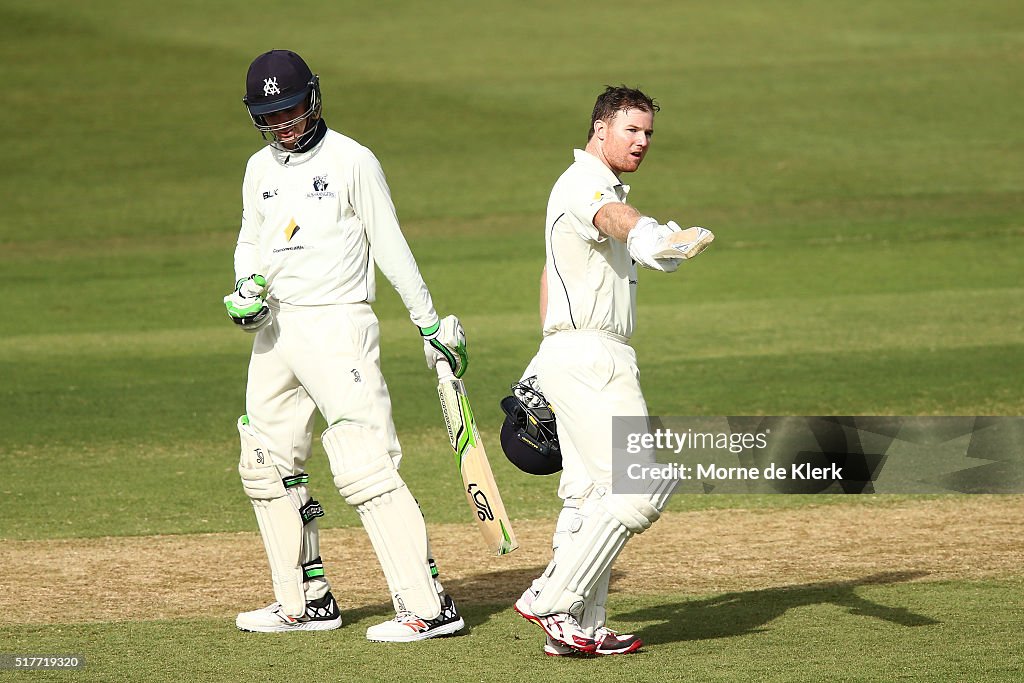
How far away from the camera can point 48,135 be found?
27984mm

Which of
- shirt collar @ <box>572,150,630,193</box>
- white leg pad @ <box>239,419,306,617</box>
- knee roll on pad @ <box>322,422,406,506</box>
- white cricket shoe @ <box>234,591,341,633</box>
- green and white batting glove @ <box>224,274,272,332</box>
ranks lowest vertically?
white cricket shoe @ <box>234,591,341,633</box>

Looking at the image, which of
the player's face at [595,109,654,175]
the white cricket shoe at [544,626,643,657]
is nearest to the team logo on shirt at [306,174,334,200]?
the player's face at [595,109,654,175]

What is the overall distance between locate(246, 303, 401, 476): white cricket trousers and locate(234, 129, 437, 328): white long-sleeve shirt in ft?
0.28

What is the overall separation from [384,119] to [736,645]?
23699 millimetres

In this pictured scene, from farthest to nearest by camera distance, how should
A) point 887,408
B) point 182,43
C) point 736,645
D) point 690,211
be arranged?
1. point 182,43
2. point 690,211
3. point 887,408
4. point 736,645

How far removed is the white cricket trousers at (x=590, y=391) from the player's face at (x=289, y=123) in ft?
4.47

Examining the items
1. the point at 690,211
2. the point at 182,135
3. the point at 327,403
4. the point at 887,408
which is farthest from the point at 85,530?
the point at 182,135

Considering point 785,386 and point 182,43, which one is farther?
point 182,43

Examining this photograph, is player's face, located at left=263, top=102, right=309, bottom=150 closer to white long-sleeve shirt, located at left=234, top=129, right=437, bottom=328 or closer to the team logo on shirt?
white long-sleeve shirt, located at left=234, top=129, right=437, bottom=328

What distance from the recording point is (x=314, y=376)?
589 cm

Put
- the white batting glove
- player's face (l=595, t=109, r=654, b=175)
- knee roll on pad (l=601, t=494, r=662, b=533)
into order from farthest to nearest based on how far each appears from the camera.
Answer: player's face (l=595, t=109, r=654, b=175), knee roll on pad (l=601, t=494, r=662, b=533), the white batting glove

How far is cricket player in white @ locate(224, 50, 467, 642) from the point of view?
231 inches

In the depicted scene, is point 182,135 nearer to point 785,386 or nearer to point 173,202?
point 173,202
